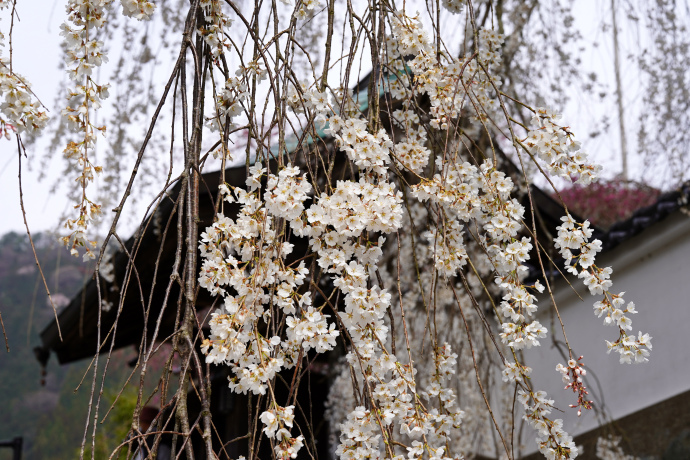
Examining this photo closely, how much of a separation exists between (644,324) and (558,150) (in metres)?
2.68

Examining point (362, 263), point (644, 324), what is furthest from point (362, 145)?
point (644, 324)

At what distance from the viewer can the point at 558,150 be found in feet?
4.83

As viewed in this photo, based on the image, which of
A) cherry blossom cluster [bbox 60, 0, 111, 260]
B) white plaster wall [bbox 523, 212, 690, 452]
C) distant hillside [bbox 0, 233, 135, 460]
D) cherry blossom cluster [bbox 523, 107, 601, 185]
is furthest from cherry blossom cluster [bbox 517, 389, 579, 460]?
distant hillside [bbox 0, 233, 135, 460]

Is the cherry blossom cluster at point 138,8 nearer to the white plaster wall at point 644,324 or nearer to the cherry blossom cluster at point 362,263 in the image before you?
the cherry blossom cluster at point 362,263

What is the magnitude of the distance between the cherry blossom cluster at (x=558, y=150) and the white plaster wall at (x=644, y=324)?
6.48ft

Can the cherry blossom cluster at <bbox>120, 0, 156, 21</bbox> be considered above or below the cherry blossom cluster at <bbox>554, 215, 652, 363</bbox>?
above

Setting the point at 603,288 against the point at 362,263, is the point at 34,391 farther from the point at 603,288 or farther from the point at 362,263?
the point at 603,288

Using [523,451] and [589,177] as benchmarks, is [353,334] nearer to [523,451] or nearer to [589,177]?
[589,177]

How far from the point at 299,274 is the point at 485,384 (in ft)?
8.71

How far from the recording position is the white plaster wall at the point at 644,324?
357 centimetres

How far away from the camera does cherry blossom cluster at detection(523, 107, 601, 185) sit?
147 cm

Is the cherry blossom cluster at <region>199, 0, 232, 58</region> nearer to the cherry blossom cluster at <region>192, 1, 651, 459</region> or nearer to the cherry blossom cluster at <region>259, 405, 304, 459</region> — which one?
the cherry blossom cluster at <region>192, 1, 651, 459</region>

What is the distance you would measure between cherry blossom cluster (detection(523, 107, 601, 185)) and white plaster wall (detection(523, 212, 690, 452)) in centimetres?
197

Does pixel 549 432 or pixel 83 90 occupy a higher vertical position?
pixel 83 90
